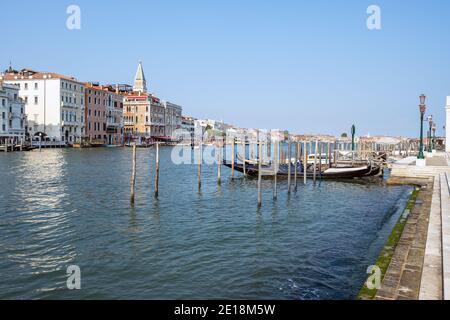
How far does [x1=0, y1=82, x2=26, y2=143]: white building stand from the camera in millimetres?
49156

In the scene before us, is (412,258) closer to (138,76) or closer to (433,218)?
(433,218)

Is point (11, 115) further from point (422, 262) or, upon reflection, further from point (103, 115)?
point (422, 262)

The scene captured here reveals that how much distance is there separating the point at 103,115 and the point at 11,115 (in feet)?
67.8

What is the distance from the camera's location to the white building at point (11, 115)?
161ft

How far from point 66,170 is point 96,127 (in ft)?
139

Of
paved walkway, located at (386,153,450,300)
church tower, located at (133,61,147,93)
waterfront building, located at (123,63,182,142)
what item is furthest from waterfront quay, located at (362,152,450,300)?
church tower, located at (133,61,147,93)

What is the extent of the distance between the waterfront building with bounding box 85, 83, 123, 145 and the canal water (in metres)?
49.9

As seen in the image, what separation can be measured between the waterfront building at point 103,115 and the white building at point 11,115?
1327cm

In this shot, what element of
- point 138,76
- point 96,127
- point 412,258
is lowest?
point 412,258

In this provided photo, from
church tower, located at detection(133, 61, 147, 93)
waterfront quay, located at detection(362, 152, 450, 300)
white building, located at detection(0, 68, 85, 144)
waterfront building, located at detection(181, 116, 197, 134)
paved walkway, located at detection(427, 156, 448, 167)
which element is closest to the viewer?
waterfront quay, located at detection(362, 152, 450, 300)

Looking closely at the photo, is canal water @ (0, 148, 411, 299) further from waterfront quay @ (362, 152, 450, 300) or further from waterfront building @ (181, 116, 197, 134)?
waterfront building @ (181, 116, 197, 134)

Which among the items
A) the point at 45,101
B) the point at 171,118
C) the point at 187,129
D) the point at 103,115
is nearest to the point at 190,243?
the point at 45,101

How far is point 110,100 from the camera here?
238 feet

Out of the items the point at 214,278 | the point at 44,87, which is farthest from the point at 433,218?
the point at 44,87
